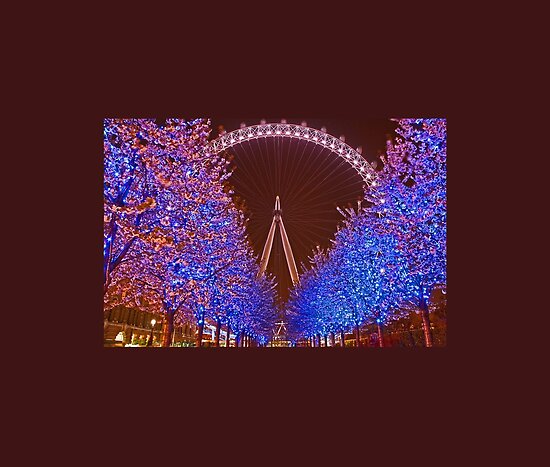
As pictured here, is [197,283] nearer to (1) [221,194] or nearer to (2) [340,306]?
(1) [221,194]

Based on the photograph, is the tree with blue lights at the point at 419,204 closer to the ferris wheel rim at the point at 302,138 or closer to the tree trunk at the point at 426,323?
the tree trunk at the point at 426,323

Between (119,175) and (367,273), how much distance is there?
990 cm

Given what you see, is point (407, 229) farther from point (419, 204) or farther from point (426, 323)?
point (426, 323)

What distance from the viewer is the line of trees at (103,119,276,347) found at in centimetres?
891

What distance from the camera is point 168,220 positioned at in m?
10.5

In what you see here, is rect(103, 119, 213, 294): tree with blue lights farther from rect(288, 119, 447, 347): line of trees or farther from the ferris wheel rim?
the ferris wheel rim

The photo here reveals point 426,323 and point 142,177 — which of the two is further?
point 426,323

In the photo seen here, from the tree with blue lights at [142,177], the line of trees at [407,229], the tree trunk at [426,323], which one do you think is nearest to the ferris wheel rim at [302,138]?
A: the line of trees at [407,229]

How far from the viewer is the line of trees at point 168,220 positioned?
891cm

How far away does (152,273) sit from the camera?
41.5 feet

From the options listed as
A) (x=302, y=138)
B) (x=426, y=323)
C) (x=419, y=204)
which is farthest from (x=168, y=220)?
(x=302, y=138)

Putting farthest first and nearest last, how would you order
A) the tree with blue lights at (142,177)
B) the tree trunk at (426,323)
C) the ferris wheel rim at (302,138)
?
the ferris wheel rim at (302,138)
the tree trunk at (426,323)
the tree with blue lights at (142,177)

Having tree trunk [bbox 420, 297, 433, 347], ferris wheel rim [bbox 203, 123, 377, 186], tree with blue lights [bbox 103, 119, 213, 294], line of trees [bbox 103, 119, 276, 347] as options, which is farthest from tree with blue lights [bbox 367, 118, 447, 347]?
ferris wheel rim [bbox 203, 123, 377, 186]

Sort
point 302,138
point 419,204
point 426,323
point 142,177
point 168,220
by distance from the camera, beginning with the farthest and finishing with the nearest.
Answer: point 302,138
point 426,323
point 419,204
point 168,220
point 142,177
